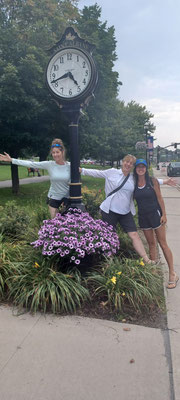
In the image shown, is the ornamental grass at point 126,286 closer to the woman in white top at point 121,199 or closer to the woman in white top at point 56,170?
the woman in white top at point 121,199

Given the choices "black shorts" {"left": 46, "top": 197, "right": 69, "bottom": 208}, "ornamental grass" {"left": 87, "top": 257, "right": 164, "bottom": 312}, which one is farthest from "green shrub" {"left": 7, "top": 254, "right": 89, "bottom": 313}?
"black shorts" {"left": 46, "top": 197, "right": 69, "bottom": 208}

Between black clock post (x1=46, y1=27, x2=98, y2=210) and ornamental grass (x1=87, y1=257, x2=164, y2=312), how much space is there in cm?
120

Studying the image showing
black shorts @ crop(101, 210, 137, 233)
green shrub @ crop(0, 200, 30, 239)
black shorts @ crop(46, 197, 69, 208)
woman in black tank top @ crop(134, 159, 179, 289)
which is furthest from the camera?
green shrub @ crop(0, 200, 30, 239)

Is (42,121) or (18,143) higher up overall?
(42,121)

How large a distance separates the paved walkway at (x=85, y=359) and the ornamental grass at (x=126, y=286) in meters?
0.26

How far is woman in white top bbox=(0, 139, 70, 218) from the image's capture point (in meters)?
3.99

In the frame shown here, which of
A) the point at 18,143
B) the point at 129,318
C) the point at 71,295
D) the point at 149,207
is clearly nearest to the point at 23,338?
the point at 71,295

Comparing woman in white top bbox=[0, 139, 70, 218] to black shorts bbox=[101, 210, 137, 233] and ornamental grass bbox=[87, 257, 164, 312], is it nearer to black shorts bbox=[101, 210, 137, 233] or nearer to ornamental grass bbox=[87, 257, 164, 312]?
black shorts bbox=[101, 210, 137, 233]

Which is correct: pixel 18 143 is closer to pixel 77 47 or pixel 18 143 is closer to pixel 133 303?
pixel 77 47

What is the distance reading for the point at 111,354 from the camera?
94.6 inches

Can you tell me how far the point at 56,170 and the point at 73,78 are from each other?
1.32 m

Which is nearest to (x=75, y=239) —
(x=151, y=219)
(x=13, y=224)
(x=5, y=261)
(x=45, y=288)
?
(x=45, y=288)

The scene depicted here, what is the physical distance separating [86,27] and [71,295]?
42.2ft

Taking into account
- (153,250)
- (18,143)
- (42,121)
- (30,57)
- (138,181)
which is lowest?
(153,250)
